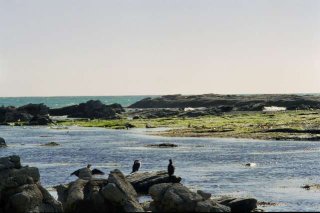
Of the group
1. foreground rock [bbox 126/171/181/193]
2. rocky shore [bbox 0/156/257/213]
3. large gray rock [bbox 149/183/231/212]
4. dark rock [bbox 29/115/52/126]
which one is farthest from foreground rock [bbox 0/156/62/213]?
dark rock [bbox 29/115/52/126]

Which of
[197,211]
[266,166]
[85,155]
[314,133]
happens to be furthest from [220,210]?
[314,133]

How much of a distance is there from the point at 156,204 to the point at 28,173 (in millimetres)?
9655

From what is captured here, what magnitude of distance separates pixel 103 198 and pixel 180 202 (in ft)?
17.9

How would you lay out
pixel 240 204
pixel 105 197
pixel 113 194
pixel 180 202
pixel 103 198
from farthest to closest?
pixel 240 204
pixel 103 198
pixel 105 197
pixel 113 194
pixel 180 202

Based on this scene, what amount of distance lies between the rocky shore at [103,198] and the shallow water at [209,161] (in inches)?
278

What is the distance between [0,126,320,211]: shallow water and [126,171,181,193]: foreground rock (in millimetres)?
2830

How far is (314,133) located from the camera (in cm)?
10888

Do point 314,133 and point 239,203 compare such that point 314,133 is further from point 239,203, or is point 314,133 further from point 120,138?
point 239,203

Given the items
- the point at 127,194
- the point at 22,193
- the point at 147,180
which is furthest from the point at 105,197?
the point at 147,180

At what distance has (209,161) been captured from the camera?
78.9 meters

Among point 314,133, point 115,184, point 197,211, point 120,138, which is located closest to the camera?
point 197,211

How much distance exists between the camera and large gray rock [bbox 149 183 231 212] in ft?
129

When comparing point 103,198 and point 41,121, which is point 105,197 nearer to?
point 103,198

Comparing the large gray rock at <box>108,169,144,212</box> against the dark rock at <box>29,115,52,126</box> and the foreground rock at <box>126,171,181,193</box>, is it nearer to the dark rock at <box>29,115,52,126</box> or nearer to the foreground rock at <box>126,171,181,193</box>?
the foreground rock at <box>126,171,181,193</box>
